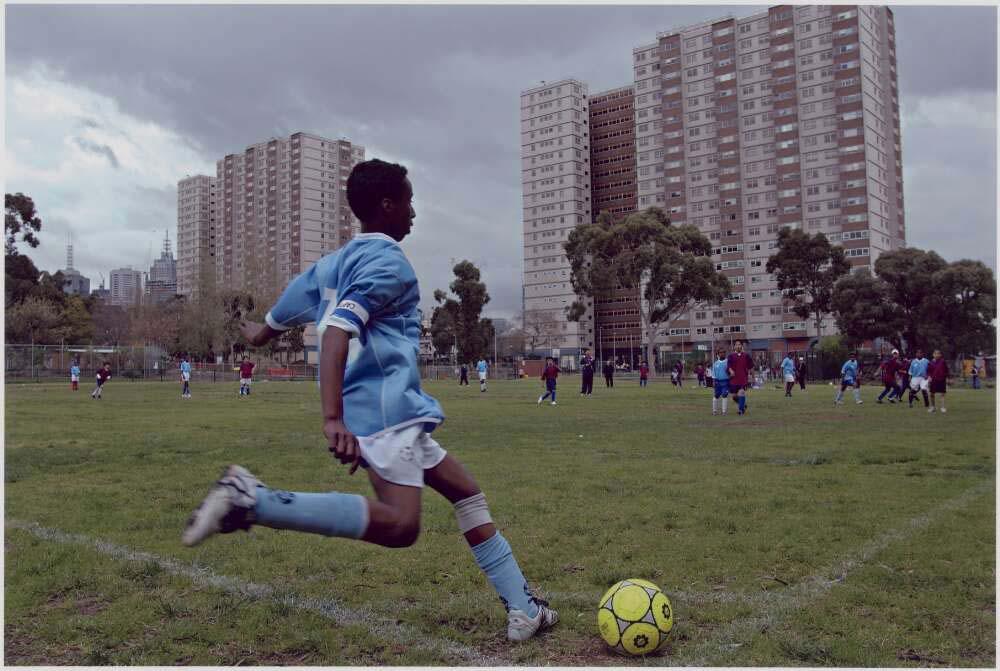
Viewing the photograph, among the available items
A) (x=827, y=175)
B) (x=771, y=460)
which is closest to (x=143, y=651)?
(x=771, y=460)

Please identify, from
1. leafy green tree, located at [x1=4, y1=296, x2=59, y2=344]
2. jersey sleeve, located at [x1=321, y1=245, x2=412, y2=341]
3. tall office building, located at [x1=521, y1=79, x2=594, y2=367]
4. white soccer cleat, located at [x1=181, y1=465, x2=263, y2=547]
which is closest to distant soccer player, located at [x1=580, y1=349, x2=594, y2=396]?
jersey sleeve, located at [x1=321, y1=245, x2=412, y2=341]

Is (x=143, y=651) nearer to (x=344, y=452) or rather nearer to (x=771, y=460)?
(x=344, y=452)

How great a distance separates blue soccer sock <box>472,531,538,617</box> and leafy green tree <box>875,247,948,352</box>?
4892 centimetres

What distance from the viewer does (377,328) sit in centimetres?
316

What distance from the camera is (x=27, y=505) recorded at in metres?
7.16

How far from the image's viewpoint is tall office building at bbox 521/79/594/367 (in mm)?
103750

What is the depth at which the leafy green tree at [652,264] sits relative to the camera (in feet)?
177

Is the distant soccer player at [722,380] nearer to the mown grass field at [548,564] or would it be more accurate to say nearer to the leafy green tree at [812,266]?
the mown grass field at [548,564]

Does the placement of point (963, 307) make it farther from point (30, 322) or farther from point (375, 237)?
point (30, 322)

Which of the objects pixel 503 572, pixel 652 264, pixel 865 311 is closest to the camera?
pixel 503 572

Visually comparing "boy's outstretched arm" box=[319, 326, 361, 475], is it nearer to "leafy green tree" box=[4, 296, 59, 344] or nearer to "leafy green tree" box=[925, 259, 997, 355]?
"leafy green tree" box=[925, 259, 997, 355]

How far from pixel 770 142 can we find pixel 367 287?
306ft

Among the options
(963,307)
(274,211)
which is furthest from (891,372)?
(274,211)

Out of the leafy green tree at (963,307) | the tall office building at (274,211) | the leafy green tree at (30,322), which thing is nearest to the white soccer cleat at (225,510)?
the leafy green tree at (963,307)
